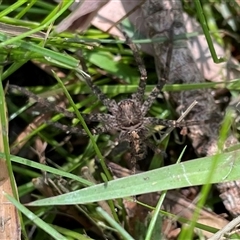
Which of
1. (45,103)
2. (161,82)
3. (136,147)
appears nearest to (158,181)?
(136,147)

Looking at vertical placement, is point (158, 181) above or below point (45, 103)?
below

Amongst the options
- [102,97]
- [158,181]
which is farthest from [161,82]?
[158,181]

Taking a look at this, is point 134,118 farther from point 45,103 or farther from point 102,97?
point 45,103

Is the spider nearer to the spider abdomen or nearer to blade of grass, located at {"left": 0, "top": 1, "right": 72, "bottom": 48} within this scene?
the spider abdomen

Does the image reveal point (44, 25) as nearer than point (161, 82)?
Yes

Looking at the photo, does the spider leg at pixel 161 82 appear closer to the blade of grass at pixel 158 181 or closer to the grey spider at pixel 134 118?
the grey spider at pixel 134 118


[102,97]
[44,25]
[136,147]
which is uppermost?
[44,25]

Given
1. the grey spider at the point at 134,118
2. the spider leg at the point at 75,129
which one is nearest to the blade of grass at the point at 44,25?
the grey spider at the point at 134,118

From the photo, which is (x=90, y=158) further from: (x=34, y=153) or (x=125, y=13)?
(x=125, y=13)

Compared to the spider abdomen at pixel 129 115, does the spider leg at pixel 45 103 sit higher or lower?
higher
